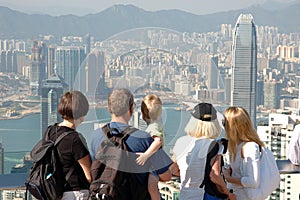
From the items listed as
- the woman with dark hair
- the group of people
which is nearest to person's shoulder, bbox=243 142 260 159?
the group of people

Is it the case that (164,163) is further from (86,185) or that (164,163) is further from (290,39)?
(290,39)

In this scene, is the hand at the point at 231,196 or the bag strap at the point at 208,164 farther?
the hand at the point at 231,196

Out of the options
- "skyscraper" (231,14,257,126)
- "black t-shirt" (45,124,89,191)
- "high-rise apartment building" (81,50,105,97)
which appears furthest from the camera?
"skyscraper" (231,14,257,126)

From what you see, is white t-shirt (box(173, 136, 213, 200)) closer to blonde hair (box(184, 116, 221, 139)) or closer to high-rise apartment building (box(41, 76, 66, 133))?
blonde hair (box(184, 116, 221, 139))

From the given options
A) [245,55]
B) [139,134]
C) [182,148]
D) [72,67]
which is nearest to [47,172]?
[139,134]

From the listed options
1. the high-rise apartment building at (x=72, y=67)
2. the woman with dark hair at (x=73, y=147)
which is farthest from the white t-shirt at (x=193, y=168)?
the high-rise apartment building at (x=72, y=67)

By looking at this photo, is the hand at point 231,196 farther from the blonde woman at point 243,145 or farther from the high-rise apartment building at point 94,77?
the high-rise apartment building at point 94,77

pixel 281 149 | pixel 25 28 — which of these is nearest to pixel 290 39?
pixel 25 28

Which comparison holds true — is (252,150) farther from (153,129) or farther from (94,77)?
(94,77)
